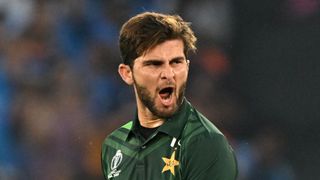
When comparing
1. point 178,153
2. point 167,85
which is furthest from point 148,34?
point 178,153

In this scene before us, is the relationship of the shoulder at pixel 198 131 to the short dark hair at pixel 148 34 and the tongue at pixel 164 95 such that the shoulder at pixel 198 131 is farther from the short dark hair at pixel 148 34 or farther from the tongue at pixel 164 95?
the short dark hair at pixel 148 34

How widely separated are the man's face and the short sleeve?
0.80ft

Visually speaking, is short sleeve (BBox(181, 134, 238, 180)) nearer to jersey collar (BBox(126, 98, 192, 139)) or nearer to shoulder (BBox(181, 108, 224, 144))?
shoulder (BBox(181, 108, 224, 144))

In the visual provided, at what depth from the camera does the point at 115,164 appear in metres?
3.35

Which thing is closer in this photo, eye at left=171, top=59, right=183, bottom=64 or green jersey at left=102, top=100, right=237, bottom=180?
green jersey at left=102, top=100, right=237, bottom=180

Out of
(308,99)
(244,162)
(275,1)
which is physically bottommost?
(244,162)

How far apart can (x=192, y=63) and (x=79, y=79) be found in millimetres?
960

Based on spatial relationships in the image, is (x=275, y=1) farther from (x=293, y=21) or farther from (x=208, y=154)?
(x=208, y=154)

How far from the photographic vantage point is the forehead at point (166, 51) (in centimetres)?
307

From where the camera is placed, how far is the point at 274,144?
5844 millimetres

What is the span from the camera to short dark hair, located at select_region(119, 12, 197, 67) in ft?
10.1

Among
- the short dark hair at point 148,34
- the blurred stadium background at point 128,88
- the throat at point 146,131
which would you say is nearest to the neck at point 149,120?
the throat at point 146,131

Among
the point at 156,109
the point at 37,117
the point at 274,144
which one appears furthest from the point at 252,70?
the point at 156,109

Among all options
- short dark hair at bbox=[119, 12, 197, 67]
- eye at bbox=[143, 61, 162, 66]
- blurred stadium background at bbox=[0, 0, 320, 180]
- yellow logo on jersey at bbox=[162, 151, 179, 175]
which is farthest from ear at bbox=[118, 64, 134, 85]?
blurred stadium background at bbox=[0, 0, 320, 180]
